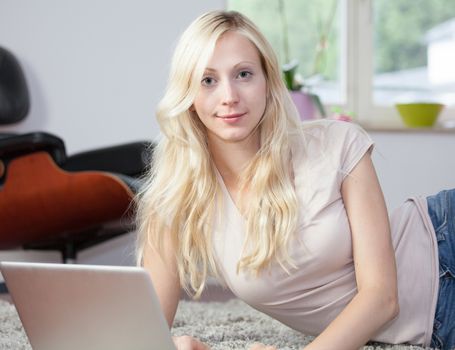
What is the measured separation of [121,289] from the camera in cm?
102

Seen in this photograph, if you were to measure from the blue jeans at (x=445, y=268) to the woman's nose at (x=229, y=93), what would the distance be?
565 mm

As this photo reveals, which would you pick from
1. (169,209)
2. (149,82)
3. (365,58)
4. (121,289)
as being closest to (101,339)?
(121,289)

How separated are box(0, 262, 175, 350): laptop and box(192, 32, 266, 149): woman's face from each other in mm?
448

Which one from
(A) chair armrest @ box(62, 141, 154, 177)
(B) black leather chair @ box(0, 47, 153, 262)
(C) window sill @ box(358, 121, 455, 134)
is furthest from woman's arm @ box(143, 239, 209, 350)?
(C) window sill @ box(358, 121, 455, 134)

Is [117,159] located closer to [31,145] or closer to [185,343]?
[31,145]

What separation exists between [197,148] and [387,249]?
40cm

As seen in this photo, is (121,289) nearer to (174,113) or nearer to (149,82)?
(174,113)

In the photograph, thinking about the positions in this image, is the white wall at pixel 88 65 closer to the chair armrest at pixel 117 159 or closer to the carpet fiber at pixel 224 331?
the chair armrest at pixel 117 159

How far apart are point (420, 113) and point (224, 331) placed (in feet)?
7.04

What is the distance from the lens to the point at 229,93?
1.37 m

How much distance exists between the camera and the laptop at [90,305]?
1.02 meters

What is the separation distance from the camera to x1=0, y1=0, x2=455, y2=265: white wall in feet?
11.9

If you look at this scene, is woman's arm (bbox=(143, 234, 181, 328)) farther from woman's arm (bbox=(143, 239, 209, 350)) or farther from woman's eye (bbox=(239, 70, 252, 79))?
woman's eye (bbox=(239, 70, 252, 79))

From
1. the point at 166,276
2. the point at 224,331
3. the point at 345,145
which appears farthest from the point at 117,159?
the point at 345,145
